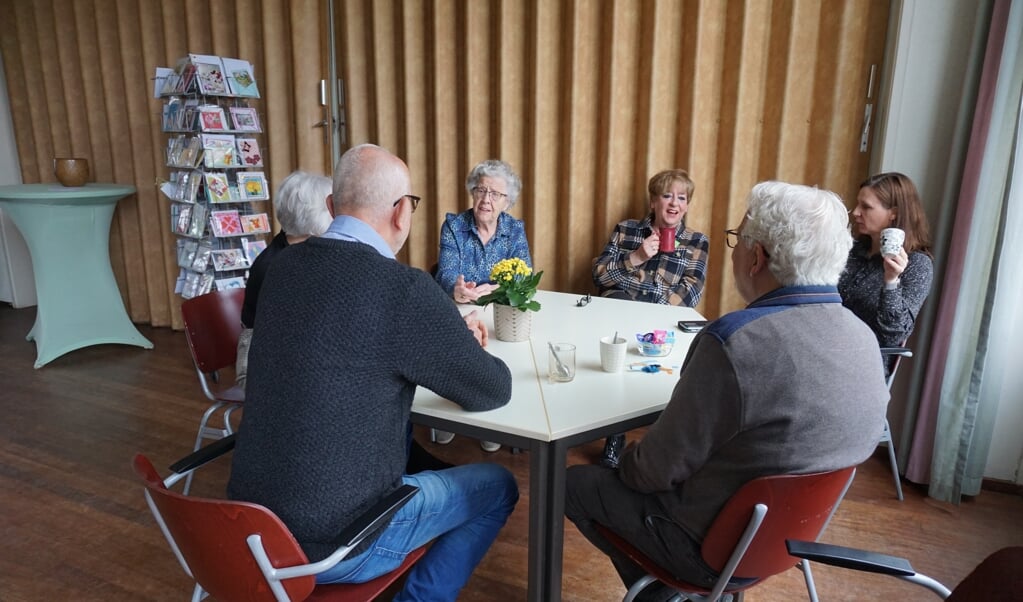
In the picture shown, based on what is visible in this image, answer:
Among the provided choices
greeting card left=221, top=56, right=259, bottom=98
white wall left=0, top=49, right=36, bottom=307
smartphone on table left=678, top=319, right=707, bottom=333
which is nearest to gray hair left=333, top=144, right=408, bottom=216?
smartphone on table left=678, top=319, right=707, bottom=333

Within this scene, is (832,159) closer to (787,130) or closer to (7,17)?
(787,130)

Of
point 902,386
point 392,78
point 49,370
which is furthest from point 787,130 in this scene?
point 49,370

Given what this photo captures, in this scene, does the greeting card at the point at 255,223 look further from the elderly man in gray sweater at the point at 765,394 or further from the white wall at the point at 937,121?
the white wall at the point at 937,121

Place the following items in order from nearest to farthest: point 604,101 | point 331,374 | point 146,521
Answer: point 331,374
point 146,521
point 604,101

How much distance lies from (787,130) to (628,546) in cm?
270

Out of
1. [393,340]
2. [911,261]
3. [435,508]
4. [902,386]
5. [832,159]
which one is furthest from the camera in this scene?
[832,159]

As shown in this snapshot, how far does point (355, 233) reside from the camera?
4.95ft

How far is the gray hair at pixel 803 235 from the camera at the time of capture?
142 centimetres

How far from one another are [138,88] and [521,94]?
3.12 m

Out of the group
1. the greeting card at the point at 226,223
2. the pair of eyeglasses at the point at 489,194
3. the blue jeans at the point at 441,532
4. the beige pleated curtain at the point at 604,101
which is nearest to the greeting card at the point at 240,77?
the beige pleated curtain at the point at 604,101

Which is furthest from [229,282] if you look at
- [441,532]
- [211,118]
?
[441,532]

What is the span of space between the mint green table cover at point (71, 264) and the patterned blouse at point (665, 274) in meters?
3.57

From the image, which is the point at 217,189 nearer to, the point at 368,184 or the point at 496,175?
the point at 496,175

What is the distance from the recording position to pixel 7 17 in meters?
5.18
